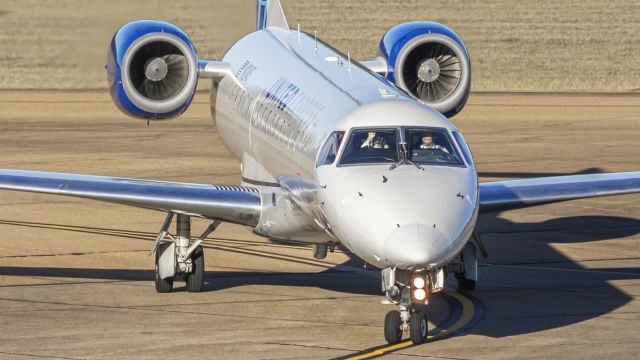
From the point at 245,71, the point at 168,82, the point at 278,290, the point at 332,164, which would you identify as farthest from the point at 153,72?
the point at 332,164

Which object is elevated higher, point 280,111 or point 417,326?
point 280,111

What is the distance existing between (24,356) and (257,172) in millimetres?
7263

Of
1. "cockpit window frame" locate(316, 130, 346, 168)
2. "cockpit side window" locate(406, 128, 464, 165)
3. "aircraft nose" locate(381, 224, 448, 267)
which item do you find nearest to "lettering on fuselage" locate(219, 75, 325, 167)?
"cockpit window frame" locate(316, 130, 346, 168)

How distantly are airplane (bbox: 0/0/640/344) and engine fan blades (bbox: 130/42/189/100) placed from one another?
0.08 feet

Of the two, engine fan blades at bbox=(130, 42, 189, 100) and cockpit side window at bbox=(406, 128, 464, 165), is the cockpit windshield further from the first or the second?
engine fan blades at bbox=(130, 42, 189, 100)

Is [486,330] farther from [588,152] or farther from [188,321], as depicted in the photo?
[588,152]

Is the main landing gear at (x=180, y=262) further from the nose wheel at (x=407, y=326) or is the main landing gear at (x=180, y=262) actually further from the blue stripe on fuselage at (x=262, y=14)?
the blue stripe on fuselage at (x=262, y=14)

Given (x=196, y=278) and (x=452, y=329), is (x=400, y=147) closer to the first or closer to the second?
(x=452, y=329)

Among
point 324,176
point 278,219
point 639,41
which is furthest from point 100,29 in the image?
point 639,41

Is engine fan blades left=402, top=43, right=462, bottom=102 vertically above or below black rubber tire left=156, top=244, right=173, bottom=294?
above

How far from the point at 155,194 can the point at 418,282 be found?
5342 millimetres

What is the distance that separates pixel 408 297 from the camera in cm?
1683

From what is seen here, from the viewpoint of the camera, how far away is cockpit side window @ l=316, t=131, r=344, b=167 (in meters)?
18.0

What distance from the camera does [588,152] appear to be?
41094 millimetres
